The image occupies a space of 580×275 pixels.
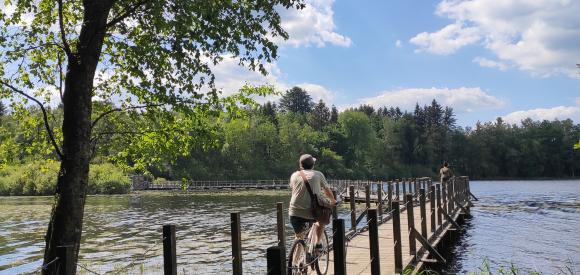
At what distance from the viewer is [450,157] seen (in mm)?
128250

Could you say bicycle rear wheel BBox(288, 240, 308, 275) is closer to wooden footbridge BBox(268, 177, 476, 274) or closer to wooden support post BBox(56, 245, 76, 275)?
wooden footbridge BBox(268, 177, 476, 274)

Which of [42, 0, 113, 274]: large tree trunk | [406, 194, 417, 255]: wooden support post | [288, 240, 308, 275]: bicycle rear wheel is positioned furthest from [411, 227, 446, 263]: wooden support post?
[42, 0, 113, 274]: large tree trunk

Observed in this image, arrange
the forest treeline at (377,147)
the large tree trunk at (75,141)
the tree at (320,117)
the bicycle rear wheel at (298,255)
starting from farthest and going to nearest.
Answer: the tree at (320,117), the forest treeline at (377,147), the bicycle rear wheel at (298,255), the large tree trunk at (75,141)

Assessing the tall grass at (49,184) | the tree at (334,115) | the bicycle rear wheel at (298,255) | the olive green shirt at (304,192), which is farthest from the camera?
the tree at (334,115)

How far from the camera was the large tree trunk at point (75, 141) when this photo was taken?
21.6 feet

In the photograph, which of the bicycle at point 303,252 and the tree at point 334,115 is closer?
the bicycle at point 303,252

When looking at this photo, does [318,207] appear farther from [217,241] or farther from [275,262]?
[217,241]

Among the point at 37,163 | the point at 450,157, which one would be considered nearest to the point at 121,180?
the point at 37,163

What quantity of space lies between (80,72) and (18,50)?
0.99m

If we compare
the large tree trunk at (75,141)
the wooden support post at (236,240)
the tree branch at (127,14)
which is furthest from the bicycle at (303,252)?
the tree branch at (127,14)

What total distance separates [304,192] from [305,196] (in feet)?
0.20

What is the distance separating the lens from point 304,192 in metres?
7.48

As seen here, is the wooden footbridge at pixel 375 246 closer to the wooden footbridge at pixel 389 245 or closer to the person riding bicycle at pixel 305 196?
the wooden footbridge at pixel 389 245

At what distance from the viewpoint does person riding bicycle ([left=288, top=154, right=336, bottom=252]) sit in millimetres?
7464
